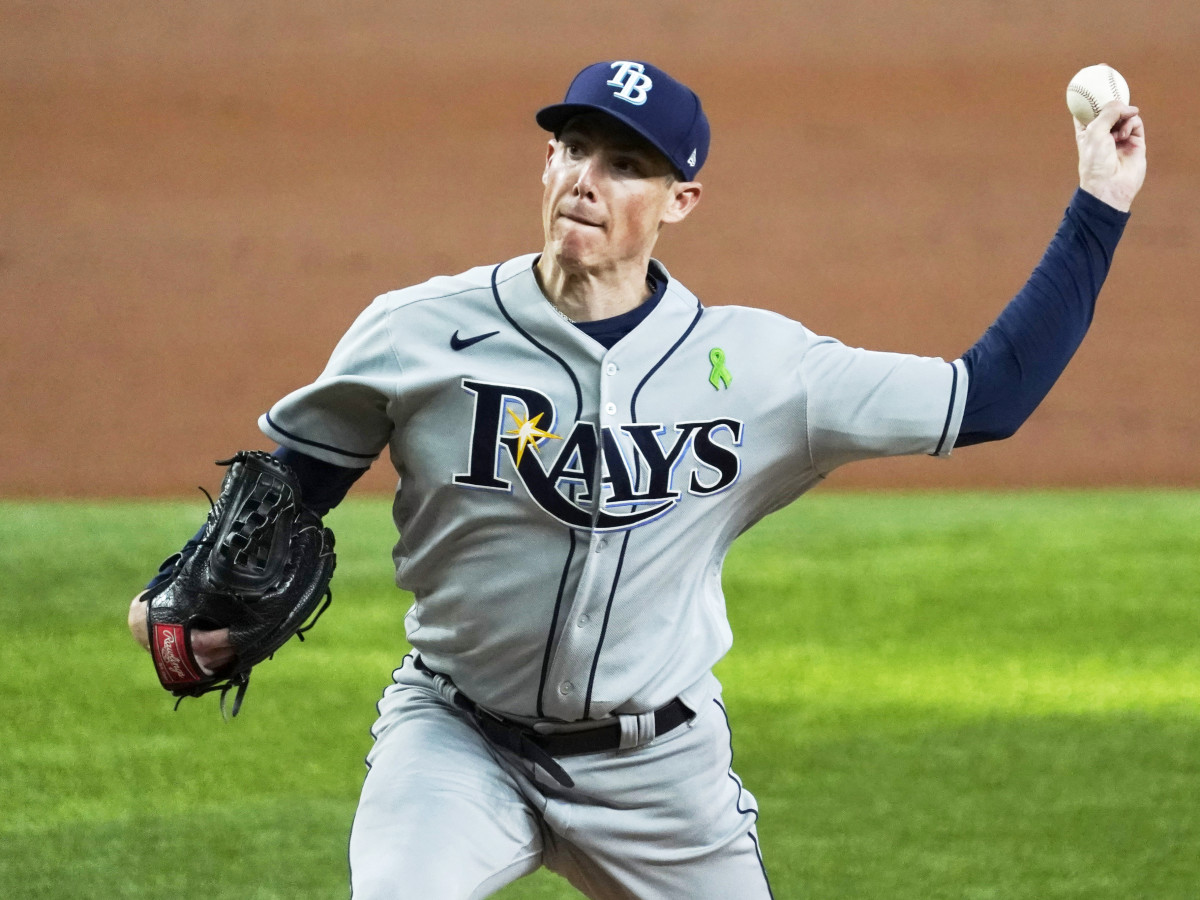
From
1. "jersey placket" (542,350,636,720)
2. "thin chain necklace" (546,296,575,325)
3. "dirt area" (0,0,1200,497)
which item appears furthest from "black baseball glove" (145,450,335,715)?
"dirt area" (0,0,1200,497)

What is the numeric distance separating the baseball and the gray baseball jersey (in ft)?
1.56

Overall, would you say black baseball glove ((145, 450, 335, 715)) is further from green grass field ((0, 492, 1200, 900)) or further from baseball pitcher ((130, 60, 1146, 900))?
green grass field ((0, 492, 1200, 900))

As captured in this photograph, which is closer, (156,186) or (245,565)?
(245,565)

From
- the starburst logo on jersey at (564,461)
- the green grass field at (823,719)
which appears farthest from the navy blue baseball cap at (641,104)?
the green grass field at (823,719)

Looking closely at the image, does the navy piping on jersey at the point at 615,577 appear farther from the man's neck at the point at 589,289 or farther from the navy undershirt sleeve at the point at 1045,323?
the navy undershirt sleeve at the point at 1045,323

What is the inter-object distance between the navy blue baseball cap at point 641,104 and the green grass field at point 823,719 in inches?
87.1

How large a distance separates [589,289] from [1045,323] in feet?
2.51

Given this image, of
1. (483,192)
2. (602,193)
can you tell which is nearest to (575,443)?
(602,193)

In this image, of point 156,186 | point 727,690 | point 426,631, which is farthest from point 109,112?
Answer: point 426,631

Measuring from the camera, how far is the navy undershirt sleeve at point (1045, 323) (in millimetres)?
2537

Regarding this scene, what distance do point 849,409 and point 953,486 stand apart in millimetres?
9124

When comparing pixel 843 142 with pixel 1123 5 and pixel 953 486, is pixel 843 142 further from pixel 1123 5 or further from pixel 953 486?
pixel 953 486

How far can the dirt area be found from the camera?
40.1ft

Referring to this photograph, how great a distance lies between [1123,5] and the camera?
48.9 feet
